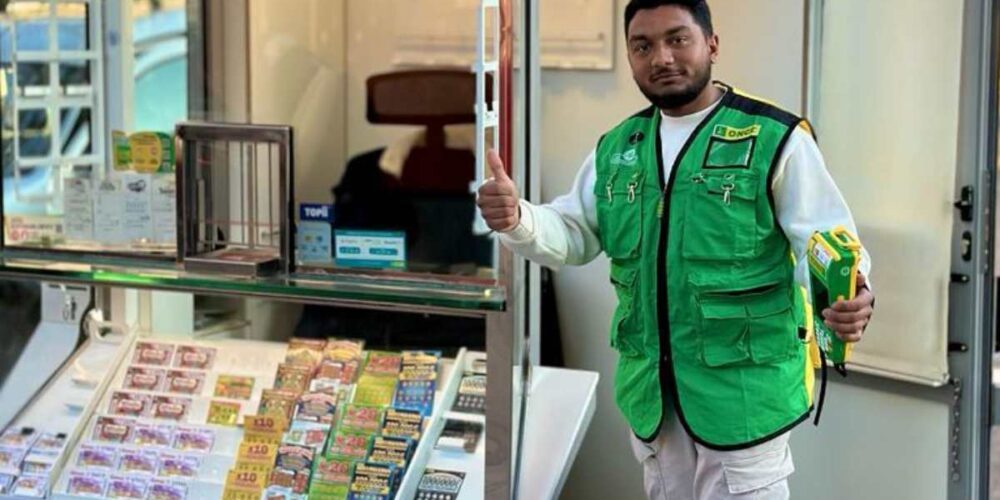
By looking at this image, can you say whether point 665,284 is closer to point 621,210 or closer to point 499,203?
point 621,210

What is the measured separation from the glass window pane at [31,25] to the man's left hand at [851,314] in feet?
7.22

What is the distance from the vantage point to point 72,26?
3500mm

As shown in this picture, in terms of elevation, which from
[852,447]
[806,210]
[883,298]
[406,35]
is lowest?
[852,447]

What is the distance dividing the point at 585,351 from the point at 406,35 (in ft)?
3.29

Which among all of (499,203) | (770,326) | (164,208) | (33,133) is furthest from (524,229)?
(33,133)

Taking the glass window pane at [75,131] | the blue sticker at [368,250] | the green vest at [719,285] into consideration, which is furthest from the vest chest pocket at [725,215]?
the glass window pane at [75,131]

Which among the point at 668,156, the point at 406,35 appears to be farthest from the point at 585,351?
the point at 668,156

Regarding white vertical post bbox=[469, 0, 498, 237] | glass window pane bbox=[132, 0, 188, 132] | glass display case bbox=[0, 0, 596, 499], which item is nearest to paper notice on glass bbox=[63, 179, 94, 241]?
glass display case bbox=[0, 0, 596, 499]

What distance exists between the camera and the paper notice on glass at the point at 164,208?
3.17m

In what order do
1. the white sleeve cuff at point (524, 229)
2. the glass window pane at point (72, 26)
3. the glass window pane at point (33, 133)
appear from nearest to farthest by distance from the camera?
the white sleeve cuff at point (524, 229)
the glass window pane at point (72, 26)
the glass window pane at point (33, 133)

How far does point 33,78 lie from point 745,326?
205 centimetres

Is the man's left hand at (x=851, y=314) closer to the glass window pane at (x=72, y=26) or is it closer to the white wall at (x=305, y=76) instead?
the white wall at (x=305, y=76)

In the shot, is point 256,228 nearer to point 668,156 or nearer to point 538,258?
point 538,258

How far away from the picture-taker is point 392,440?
295 centimetres
